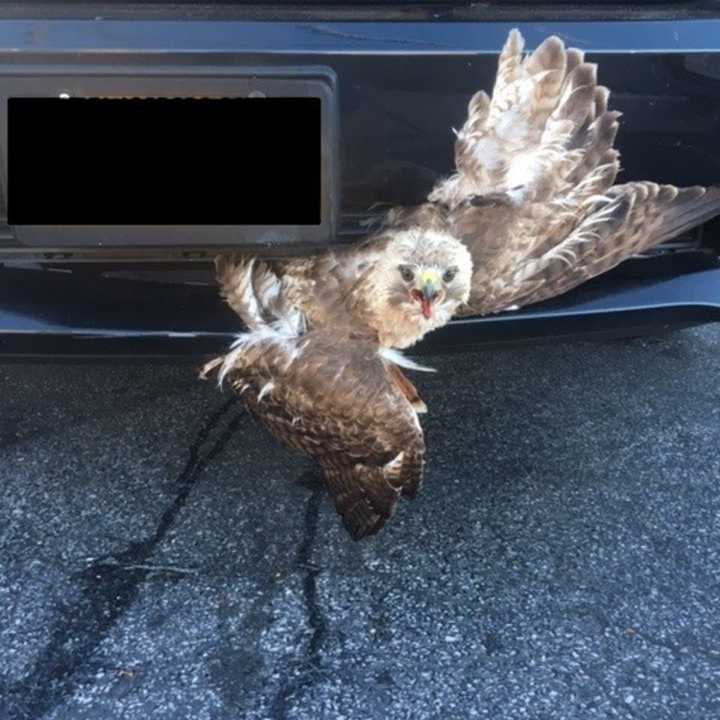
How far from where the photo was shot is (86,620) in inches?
88.3

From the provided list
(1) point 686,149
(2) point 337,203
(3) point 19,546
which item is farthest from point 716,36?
(3) point 19,546

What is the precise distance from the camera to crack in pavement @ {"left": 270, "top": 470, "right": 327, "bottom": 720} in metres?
2.06

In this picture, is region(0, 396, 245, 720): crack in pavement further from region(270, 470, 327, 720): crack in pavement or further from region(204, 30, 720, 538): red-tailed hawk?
region(204, 30, 720, 538): red-tailed hawk

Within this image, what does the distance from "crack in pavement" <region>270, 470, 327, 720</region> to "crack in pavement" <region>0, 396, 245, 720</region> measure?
315 millimetres

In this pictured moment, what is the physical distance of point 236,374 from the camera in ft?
7.88

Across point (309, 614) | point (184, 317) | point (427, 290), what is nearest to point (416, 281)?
point (427, 290)

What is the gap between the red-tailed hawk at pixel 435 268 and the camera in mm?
2225

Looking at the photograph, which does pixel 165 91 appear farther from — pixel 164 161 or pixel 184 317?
pixel 184 317

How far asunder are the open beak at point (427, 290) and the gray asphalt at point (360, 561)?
0.63 m

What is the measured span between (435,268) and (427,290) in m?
0.06

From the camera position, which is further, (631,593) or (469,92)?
(631,593)

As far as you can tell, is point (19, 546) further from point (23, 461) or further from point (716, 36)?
point (716, 36)

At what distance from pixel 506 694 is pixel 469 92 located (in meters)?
1.23

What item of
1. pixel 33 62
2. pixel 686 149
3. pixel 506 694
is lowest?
pixel 506 694
